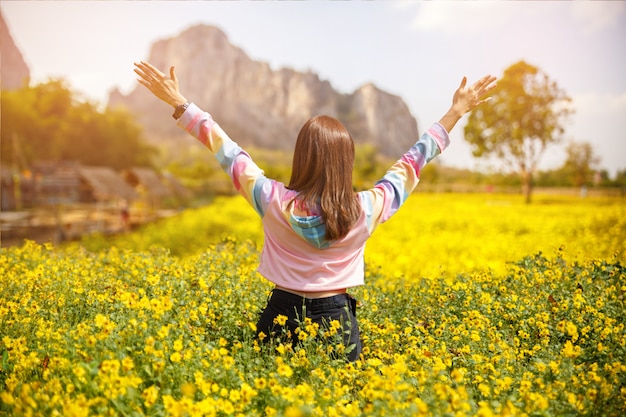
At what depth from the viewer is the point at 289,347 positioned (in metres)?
2.31

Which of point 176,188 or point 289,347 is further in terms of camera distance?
point 176,188

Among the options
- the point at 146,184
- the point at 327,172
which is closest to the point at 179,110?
the point at 327,172

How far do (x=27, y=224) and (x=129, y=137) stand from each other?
14981mm

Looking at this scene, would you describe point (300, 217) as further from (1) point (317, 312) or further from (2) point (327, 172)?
(1) point (317, 312)

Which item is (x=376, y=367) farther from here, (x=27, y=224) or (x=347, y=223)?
(x=27, y=224)

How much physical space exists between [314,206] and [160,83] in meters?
0.90

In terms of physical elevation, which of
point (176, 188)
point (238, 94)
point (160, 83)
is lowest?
point (176, 188)

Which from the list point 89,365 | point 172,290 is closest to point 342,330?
point 89,365

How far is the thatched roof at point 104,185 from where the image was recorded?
16.9 meters

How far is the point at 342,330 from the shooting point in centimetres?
250

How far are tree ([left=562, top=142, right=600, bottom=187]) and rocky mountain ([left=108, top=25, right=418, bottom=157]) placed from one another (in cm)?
3546

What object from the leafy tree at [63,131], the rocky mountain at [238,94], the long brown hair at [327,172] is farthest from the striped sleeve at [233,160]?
the rocky mountain at [238,94]

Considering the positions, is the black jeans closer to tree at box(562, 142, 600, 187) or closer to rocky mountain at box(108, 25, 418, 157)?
tree at box(562, 142, 600, 187)

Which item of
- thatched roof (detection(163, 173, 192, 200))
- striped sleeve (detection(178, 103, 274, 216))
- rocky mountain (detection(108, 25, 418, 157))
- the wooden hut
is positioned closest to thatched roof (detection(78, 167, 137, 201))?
the wooden hut
